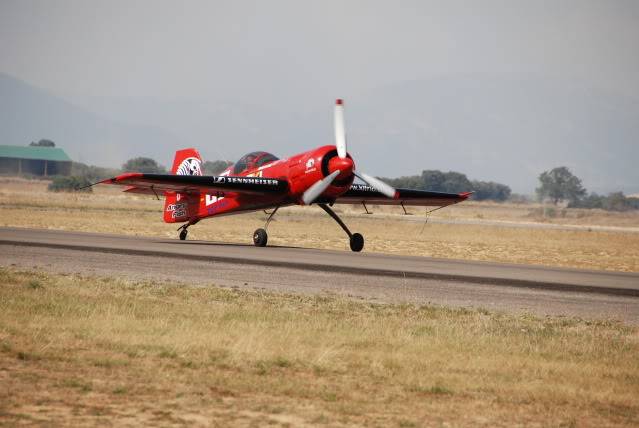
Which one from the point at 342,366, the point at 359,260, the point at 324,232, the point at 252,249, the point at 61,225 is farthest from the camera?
the point at 324,232

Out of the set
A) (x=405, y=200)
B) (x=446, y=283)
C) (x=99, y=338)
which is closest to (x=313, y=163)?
(x=405, y=200)

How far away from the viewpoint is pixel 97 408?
802cm

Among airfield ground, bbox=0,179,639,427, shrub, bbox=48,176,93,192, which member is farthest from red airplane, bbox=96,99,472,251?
shrub, bbox=48,176,93,192

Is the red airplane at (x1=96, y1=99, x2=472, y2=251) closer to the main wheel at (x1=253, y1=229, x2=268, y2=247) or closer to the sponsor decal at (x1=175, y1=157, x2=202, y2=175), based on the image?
the main wheel at (x1=253, y1=229, x2=268, y2=247)

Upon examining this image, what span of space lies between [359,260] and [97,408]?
57.2 ft

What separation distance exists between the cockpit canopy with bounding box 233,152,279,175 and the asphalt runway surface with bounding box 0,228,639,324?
2.87 metres

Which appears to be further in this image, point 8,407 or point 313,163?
point 313,163

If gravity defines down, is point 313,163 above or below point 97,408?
above

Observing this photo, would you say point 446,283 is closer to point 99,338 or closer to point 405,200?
point 99,338

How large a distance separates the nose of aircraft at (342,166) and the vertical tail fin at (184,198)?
725 centimetres

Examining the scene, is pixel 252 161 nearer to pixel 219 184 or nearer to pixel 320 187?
pixel 219 184

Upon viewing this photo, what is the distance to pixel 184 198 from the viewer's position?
32594mm

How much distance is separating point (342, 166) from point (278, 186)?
2599 mm

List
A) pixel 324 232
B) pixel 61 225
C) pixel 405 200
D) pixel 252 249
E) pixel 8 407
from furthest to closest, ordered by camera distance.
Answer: pixel 324 232 → pixel 61 225 → pixel 405 200 → pixel 252 249 → pixel 8 407
